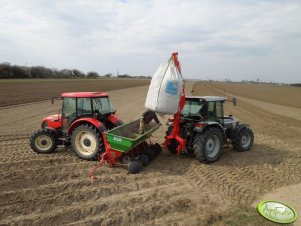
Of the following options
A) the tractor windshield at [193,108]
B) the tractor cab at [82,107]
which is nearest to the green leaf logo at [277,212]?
the tractor windshield at [193,108]

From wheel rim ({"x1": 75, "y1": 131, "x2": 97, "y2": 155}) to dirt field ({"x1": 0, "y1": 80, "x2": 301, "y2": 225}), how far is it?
11.3 inches

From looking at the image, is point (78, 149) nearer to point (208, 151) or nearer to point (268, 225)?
point (208, 151)

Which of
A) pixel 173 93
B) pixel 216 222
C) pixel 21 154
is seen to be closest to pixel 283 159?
pixel 173 93

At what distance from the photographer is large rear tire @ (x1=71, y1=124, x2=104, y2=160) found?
23.1ft

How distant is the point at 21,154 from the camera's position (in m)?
7.70

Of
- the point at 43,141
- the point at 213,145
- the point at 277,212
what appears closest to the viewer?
the point at 277,212

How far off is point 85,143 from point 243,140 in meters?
4.76

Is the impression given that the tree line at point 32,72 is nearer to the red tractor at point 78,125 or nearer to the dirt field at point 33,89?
the dirt field at point 33,89

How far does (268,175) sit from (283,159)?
1.66 metres

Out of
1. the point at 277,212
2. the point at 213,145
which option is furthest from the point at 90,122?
the point at 277,212

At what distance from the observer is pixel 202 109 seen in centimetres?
770

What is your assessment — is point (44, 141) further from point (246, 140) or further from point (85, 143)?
point (246, 140)

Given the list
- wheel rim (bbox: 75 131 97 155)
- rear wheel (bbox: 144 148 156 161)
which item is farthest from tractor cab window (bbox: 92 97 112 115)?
rear wheel (bbox: 144 148 156 161)

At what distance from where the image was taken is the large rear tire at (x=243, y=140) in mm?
8422
